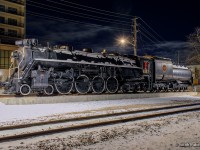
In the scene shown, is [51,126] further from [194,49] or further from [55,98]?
[194,49]

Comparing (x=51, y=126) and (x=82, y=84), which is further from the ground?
(x=82, y=84)

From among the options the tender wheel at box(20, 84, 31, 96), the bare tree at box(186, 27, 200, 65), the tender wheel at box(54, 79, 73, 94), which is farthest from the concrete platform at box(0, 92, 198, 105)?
the bare tree at box(186, 27, 200, 65)

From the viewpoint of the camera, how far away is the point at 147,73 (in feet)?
70.4

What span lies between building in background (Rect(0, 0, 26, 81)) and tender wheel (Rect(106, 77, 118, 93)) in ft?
107

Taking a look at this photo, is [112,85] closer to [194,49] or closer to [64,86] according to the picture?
[64,86]

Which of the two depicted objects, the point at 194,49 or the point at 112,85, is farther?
the point at 194,49

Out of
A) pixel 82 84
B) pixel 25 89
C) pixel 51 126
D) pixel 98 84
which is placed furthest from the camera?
pixel 98 84

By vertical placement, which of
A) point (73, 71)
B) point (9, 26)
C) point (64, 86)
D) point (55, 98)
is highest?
point (9, 26)

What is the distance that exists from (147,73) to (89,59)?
6616mm

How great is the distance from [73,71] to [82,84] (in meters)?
1.10

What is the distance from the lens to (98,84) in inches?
682

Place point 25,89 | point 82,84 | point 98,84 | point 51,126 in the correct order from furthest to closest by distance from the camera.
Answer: point 98,84 < point 82,84 < point 25,89 < point 51,126

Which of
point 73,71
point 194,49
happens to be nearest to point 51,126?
point 73,71

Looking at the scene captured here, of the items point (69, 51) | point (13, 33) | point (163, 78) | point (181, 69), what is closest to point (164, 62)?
point (163, 78)
